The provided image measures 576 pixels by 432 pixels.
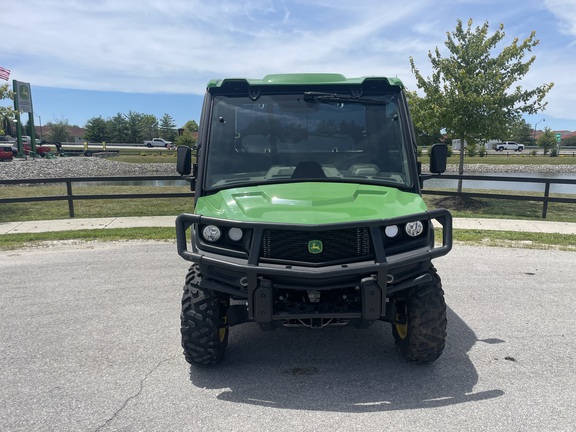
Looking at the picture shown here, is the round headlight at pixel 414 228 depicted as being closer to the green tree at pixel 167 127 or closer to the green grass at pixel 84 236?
the green grass at pixel 84 236

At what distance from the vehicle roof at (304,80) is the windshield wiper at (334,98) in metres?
0.14

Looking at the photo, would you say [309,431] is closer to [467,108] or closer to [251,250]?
[251,250]

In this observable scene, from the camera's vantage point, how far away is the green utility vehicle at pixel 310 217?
3.41m

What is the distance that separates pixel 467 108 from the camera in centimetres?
1413

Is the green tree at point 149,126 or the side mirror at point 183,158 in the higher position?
the green tree at point 149,126

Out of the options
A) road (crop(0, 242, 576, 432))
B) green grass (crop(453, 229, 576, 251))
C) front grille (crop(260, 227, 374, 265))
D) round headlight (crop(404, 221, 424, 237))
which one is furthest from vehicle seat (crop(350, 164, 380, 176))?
green grass (crop(453, 229, 576, 251))

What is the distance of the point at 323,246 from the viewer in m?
3.43

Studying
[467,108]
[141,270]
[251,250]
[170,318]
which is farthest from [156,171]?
[251,250]

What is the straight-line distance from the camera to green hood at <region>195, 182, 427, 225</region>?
3.47 m

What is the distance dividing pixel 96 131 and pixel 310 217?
10610cm

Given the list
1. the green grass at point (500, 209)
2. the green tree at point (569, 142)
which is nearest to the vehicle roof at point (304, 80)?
the green grass at point (500, 209)

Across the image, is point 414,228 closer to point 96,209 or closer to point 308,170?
point 308,170

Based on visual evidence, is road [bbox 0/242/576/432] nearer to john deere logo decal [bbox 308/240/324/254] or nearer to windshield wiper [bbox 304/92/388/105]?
john deere logo decal [bbox 308/240/324/254]

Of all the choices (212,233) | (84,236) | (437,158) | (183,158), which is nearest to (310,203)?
(212,233)
